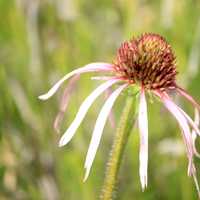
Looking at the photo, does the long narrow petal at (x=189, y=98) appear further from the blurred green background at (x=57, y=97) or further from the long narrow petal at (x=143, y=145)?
the blurred green background at (x=57, y=97)

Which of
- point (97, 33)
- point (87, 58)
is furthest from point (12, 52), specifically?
point (97, 33)

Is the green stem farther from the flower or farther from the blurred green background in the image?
the blurred green background

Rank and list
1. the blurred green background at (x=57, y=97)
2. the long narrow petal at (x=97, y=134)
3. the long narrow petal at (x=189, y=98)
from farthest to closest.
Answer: the blurred green background at (x=57, y=97), the long narrow petal at (x=189, y=98), the long narrow petal at (x=97, y=134)

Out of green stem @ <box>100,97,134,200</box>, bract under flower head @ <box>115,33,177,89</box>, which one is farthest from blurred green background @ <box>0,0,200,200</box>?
green stem @ <box>100,97,134,200</box>

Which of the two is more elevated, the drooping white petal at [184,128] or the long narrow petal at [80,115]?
the long narrow petal at [80,115]

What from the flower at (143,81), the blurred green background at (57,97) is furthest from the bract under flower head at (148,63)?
the blurred green background at (57,97)
